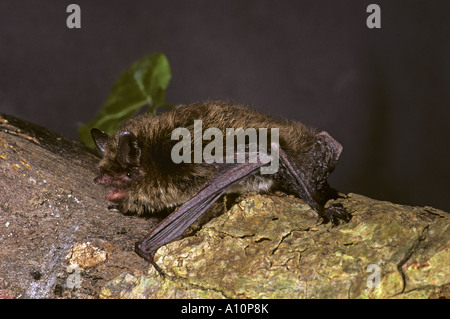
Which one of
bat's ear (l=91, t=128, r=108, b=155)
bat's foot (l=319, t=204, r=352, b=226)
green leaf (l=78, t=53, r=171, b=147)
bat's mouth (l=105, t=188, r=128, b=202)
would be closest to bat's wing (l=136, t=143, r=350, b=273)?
bat's foot (l=319, t=204, r=352, b=226)

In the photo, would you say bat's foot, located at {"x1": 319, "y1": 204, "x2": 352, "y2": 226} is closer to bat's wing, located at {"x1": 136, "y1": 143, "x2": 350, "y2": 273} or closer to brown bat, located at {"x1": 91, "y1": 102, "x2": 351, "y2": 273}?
bat's wing, located at {"x1": 136, "y1": 143, "x2": 350, "y2": 273}

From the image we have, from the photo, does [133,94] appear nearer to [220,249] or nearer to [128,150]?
[128,150]

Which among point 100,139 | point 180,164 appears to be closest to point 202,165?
point 180,164

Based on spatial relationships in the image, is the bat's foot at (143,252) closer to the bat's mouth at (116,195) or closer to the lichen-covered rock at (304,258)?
the lichen-covered rock at (304,258)

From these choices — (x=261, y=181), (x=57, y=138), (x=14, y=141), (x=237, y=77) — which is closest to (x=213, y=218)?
(x=261, y=181)

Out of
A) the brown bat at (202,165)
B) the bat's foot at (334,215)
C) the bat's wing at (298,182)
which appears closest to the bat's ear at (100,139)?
the brown bat at (202,165)
